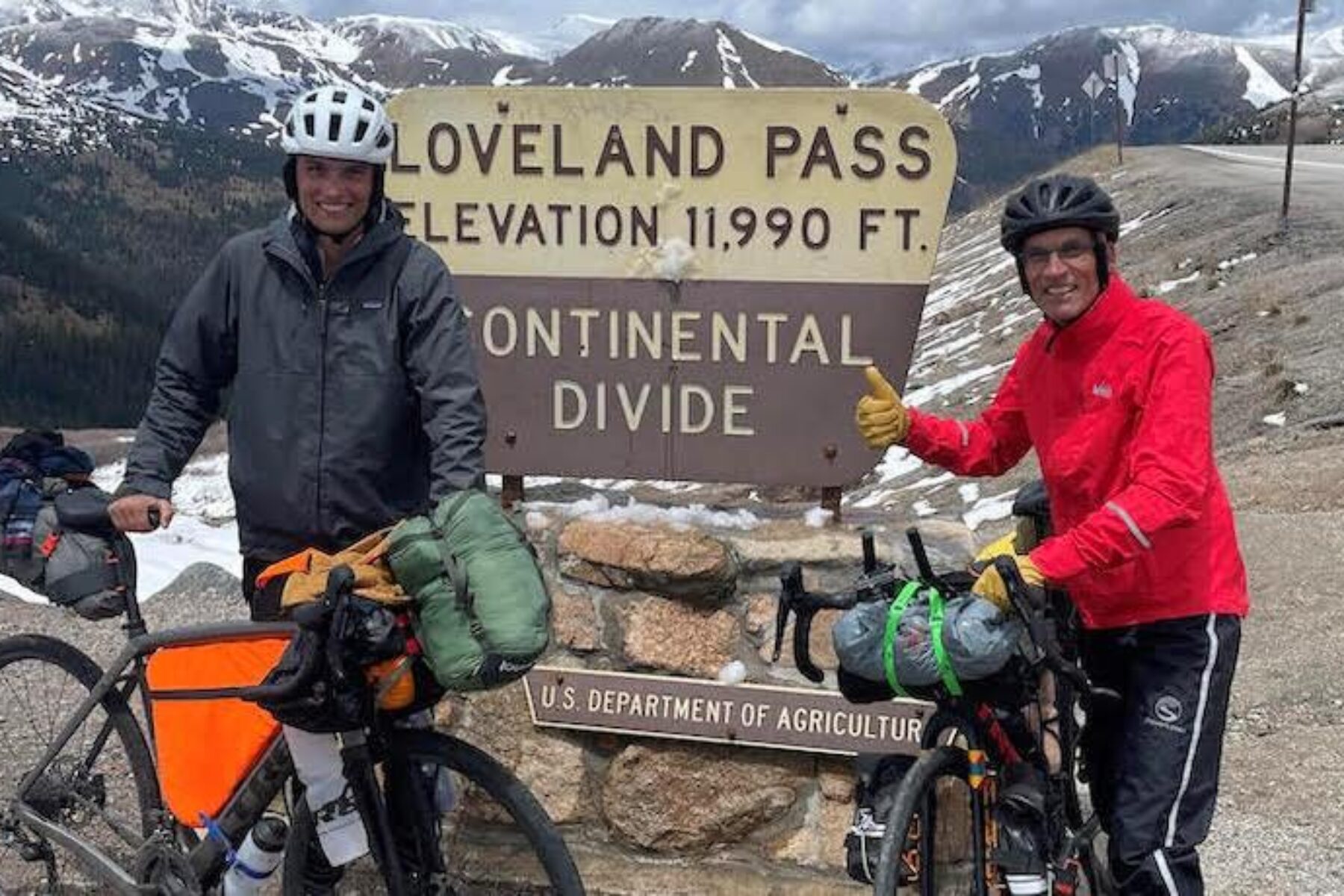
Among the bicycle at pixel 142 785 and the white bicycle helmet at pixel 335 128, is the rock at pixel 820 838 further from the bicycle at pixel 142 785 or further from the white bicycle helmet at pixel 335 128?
the white bicycle helmet at pixel 335 128

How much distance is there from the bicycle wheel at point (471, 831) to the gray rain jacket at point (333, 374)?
58 cm

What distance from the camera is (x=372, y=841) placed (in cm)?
307

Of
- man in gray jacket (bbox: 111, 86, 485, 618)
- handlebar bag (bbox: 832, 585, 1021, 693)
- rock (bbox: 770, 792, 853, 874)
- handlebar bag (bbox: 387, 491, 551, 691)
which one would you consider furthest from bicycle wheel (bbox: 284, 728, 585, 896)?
rock (bbox: 770, 792, 853, 874)

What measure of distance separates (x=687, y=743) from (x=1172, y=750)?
65.2 inches

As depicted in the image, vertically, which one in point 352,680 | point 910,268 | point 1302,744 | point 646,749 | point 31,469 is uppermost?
point 910,268

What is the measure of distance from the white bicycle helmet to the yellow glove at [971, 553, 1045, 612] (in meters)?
1.69

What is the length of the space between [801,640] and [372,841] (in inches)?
41.8

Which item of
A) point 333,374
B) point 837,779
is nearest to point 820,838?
point 837,779

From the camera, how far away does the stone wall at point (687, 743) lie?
4.23 meters

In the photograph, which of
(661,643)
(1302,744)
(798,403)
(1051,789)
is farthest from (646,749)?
(1302,744)

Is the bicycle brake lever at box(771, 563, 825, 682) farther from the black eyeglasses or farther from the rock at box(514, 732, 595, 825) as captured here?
the rock at box(514, 732, 595, 825)

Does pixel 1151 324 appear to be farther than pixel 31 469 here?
No

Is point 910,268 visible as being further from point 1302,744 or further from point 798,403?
point 1302,744

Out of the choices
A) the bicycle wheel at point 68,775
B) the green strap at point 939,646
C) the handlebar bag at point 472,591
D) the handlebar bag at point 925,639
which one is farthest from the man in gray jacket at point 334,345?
the green strap at point 939,646
